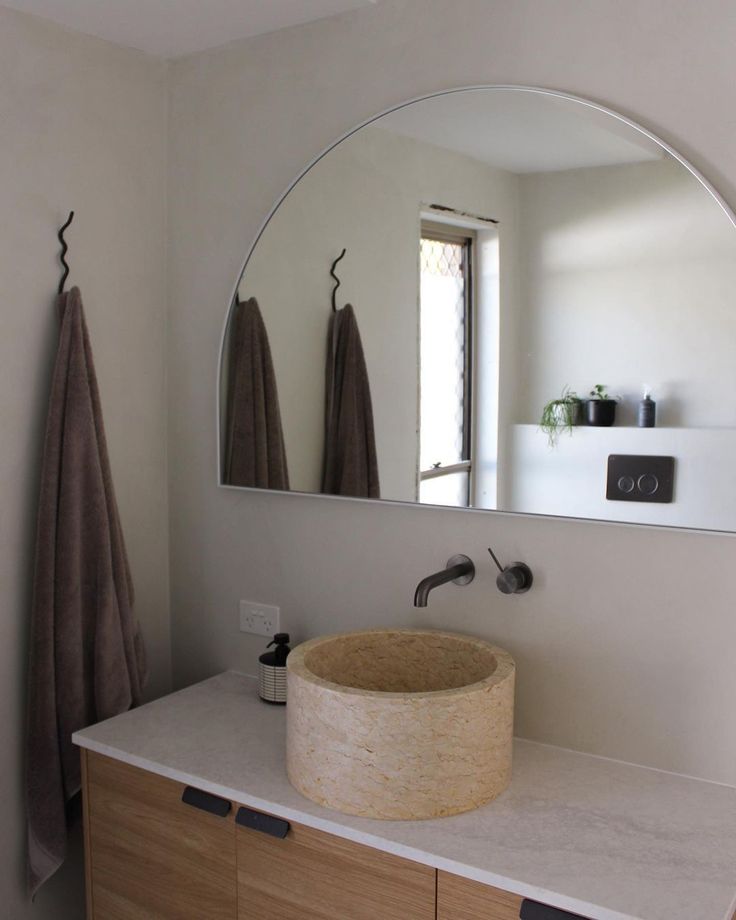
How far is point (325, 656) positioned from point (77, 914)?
903 millimetres

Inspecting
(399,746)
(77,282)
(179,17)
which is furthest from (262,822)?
(179,17)

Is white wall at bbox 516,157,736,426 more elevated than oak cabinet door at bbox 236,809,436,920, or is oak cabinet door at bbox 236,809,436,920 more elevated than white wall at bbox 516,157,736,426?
white wall at bbox 516,157,736,426

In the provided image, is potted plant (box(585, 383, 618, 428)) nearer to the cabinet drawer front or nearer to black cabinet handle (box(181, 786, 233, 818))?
the cabinet drawer front

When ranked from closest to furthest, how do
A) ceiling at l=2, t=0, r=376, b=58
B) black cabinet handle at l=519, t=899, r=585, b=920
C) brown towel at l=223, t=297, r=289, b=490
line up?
black cabinet handle at l=519, t=899, r=585, b=920 → ceiling at l=2, t=0, r=376, b=58 → brown towel at l=223, t=297, r=289, b=490

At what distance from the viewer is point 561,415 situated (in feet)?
5.08

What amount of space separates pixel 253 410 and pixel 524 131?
30.9 inches

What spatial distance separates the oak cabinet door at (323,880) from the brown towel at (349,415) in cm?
66

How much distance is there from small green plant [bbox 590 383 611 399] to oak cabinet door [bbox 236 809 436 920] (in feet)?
2.54

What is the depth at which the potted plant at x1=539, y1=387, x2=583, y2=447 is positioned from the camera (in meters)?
1.53

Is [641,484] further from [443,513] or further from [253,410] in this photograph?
[253,410]

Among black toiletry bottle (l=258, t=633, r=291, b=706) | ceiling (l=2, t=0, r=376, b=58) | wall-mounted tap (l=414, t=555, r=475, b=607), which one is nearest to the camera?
wall-mounted tap (l=414, t=555, r=475, b=607)

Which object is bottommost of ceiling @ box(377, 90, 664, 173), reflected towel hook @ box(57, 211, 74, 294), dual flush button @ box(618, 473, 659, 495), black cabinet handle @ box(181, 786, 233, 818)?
black cabinet handle @ box(181, 786, 233, 818)

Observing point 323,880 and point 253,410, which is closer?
point 323,880

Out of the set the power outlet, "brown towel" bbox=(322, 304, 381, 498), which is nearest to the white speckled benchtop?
the power outlet
